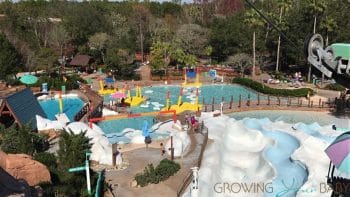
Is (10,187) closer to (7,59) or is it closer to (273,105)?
(273,105)

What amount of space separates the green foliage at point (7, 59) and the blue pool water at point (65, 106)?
6.46 m

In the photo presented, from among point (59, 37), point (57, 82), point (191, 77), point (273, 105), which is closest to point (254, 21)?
point (191, 77)

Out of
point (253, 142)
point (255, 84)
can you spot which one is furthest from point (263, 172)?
point (255, 84)

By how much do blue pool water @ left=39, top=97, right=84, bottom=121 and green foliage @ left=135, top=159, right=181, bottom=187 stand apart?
1509 cm

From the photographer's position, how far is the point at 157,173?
17750mm

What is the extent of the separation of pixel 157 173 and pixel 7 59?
26.8 m

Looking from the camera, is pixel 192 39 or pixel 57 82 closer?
pixel 57 82

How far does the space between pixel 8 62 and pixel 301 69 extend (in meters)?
30.6

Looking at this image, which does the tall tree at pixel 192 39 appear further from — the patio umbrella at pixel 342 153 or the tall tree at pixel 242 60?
the patio umbrella at pixel 342 153

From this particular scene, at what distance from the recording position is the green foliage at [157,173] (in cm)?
1724

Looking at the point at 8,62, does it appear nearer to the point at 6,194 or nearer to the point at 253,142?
the point at 253,142

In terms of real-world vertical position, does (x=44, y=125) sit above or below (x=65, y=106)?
above

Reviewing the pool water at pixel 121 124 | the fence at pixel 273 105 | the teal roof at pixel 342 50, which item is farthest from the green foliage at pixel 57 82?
the teal roof at pixel 342 50

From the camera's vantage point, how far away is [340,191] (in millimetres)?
8656
